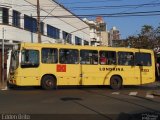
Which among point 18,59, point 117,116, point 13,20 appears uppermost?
point 13,20

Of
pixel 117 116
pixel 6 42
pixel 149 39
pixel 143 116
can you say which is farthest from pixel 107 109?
pixel 149 39

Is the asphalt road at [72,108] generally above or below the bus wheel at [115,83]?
below

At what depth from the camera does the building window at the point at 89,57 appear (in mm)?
30734

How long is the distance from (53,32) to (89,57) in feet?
97.5

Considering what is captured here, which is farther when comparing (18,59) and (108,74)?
(108,74)

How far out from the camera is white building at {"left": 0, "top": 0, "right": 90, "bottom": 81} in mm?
42875

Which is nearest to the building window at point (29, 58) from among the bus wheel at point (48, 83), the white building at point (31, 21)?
the bus wheel at point (48, 83)

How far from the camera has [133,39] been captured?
262 feet

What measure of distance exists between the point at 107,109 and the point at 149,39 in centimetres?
5809

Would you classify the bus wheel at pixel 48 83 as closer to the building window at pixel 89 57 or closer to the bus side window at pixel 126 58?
the building window at pixel 89 57

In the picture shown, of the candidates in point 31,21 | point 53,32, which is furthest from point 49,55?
point 53,32

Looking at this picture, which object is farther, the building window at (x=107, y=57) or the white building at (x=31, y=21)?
the white building at (x=31, y=21)

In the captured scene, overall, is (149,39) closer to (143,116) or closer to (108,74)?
(108,74)

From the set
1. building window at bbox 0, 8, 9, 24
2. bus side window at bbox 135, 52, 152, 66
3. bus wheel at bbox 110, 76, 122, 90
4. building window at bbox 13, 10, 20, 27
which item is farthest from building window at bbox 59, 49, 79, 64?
building window at bbox 13, 10, 20, 27
